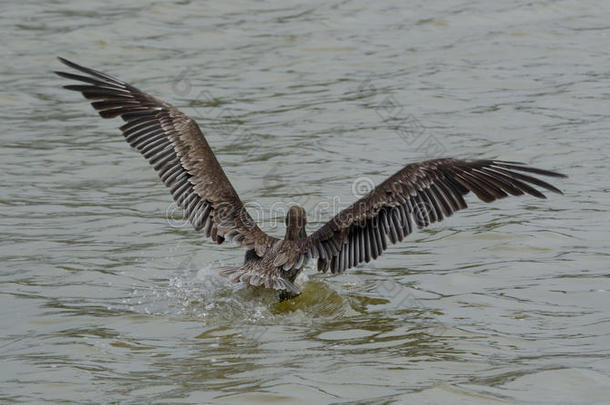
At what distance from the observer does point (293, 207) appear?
7961 mm

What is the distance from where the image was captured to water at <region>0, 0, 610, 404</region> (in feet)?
20.2

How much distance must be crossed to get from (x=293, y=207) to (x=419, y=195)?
108 centimetres

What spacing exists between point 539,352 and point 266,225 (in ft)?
12.5

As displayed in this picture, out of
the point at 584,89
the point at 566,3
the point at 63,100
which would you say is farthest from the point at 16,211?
the point at 566,3

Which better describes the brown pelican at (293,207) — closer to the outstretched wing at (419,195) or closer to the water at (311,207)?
the outstretched wing at (419,195)

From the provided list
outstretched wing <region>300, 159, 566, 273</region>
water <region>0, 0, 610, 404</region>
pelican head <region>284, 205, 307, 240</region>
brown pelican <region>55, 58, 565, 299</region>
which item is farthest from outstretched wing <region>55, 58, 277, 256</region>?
outstretched wing <region>300, 159, 566, 273</region>

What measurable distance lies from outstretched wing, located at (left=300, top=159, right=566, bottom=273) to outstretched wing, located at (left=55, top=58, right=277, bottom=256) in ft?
2.51

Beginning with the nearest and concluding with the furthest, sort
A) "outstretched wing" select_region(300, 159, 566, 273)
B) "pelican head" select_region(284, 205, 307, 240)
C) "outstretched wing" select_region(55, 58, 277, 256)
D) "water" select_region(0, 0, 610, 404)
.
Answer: "water" select_region(0, 0, 610, 404)
"outstretched wing" select_region(300, 159, 566, 273)
"pelican head" select_region(284, 205, 307, 240)
"outstretched wing" select_region(55, 58, 277, 256)

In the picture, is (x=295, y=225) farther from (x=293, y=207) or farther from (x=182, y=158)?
(x=182, y=158)

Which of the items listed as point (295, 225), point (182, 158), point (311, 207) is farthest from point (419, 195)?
point (311, 207)

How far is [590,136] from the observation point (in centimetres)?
1134

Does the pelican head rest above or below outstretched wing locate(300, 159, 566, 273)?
below

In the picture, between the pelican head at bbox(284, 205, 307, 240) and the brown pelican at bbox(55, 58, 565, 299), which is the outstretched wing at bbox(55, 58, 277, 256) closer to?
the brown pelican at bbox(55, 58, 565, 299)

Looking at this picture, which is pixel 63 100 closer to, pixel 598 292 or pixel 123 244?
pixel 123 244
